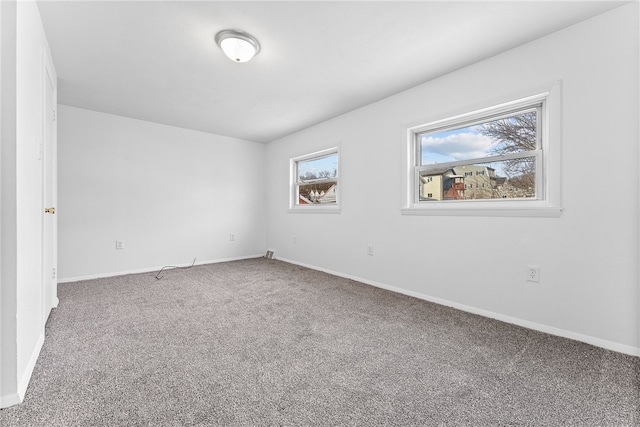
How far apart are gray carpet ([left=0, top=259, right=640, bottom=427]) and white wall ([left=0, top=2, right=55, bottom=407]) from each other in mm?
161

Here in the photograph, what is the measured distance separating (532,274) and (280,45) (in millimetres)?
2684

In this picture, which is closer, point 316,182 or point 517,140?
point 517,140

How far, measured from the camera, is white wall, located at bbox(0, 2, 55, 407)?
50.2 inches

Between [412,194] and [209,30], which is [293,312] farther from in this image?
[209,30]

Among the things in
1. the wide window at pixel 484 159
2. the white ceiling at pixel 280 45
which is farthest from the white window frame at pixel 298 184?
the wide window at pixel 484 159

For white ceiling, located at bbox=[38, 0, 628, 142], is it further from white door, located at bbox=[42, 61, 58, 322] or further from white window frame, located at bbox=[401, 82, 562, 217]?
white window frame, located at bbox=[401, 82, 562, 217]

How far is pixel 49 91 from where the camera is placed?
92.7 inches

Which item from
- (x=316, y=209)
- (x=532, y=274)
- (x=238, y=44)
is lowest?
(x=532, y=274)

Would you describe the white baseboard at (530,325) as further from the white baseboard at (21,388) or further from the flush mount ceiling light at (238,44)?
the white baseboard at (21,388)

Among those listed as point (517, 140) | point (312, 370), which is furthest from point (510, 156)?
point (312, 370)

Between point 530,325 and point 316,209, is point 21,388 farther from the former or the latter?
point 316,209

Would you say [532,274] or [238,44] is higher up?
[238,44]

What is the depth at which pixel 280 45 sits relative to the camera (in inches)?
85.0

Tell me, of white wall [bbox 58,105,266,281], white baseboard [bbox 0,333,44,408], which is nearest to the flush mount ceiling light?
white baseboard [bbox 0,333,44,408]
